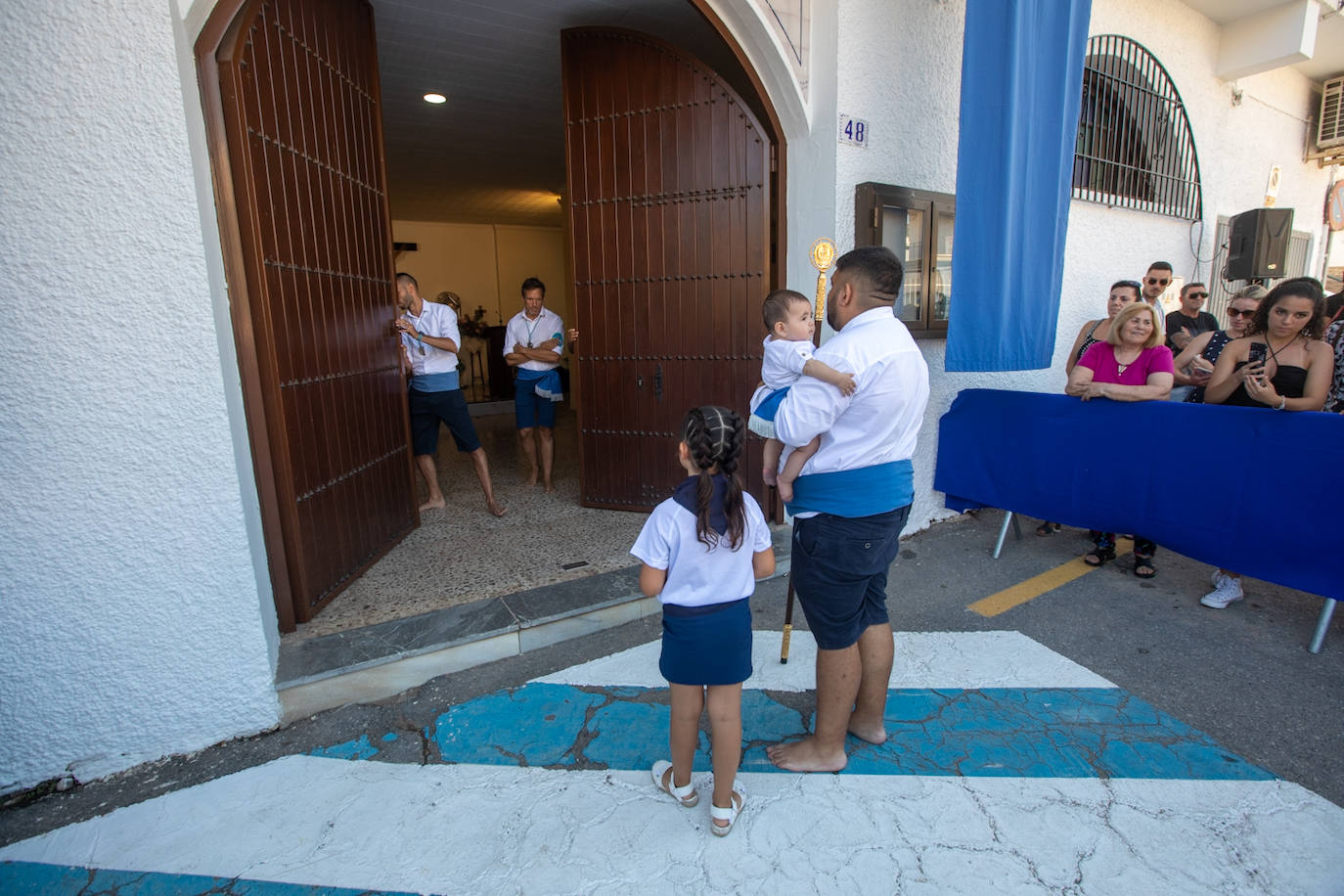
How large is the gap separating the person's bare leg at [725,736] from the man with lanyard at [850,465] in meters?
0.38

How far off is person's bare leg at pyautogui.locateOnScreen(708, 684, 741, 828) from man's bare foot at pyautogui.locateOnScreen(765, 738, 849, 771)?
1.26 ft

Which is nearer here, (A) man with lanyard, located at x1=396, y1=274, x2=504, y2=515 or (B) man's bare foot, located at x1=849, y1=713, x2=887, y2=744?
(B) man's bare foot, located at x1=849, y1=713, x2=887, y2=744

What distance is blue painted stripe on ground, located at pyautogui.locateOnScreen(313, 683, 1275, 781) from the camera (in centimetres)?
228

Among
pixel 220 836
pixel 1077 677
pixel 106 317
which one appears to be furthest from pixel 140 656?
pixel 1077 677

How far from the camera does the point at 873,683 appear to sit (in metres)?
2.36

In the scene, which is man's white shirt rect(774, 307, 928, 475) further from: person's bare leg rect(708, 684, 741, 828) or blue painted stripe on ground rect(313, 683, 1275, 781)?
blue painted stripe on ground rect(313, 683, 1275, 781)

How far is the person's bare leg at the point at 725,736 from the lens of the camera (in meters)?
1.95

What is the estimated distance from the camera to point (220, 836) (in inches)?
80.4

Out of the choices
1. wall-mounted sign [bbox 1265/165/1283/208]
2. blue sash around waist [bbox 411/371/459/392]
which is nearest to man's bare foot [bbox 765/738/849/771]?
blue sash around waist [bbox 411/371/459/392]

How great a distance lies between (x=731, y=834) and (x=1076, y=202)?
18.0ft

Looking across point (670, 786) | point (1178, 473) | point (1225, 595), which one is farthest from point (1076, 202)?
point (670, 786)

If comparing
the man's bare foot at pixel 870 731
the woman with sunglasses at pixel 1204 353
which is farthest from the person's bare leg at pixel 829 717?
the woman with sunglasses at pixel 1204 353

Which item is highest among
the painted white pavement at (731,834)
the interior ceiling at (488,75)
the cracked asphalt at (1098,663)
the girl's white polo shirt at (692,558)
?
the interior ceiling at (488,75)

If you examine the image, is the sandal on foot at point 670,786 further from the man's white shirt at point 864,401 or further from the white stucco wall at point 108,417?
the white stucco wall at point 108,417
